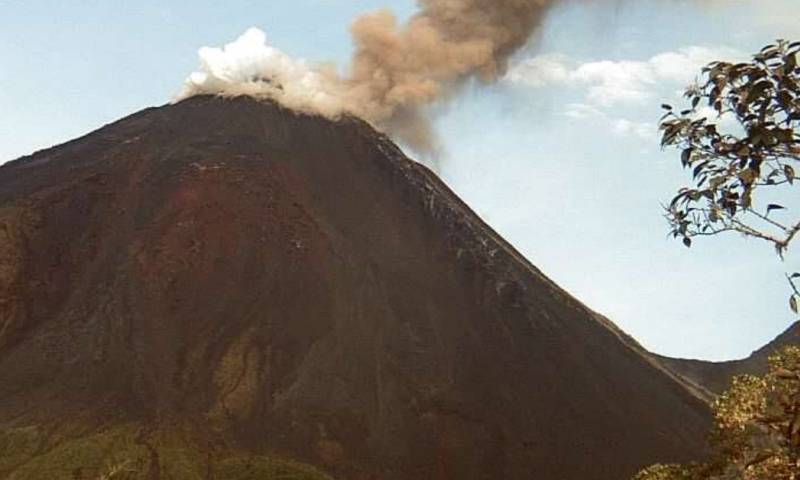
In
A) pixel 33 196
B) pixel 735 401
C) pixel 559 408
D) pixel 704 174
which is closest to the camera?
pixel 704 174

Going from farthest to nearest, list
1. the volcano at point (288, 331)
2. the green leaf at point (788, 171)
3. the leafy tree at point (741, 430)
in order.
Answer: the volcano at point (288, 331)
the leafy tree at point (741, 430)
the green leaf at point (788, 171)

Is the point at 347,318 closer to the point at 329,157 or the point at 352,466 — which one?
the point at 352,466

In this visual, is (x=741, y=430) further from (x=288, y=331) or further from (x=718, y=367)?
(x=718, y=367)

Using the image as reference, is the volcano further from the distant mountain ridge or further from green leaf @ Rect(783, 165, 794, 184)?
green leaf @ Rect(783, 165, 794, 184)

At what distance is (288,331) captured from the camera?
9912 centimetres

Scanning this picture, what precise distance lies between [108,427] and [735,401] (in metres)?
75.1

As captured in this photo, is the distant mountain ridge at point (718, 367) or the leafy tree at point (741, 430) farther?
the distant mountain ridge at point (718, 367)

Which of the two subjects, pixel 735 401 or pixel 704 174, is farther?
pixel 735 401

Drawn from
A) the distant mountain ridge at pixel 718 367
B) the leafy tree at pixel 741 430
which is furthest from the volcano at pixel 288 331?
the leafy tree at pixel 741 430

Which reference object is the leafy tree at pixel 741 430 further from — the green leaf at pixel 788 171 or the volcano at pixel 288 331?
the volcano at pixel 288 331

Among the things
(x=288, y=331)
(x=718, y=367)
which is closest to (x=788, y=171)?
(x=288, y=331)

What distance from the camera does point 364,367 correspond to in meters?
94.4

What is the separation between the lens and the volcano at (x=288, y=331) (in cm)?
8650

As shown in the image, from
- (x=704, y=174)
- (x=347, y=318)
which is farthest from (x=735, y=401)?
(x=347, y=318)
